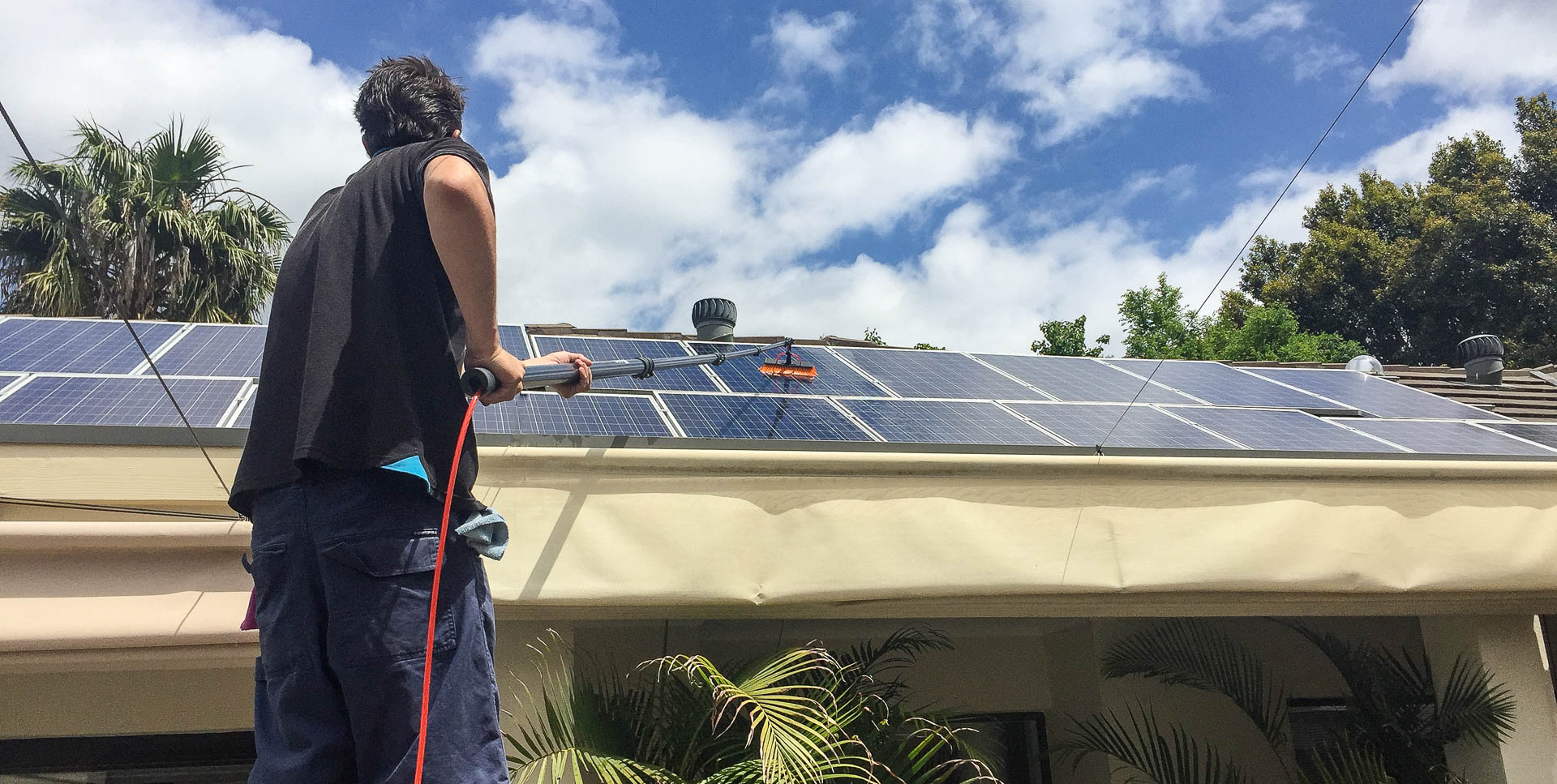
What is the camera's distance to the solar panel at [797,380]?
4.70 meters

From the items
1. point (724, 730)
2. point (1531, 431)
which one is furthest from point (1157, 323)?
point (724, 730)

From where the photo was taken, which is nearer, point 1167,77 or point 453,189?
point 453,189

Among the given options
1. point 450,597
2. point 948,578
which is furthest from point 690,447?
point 450,597

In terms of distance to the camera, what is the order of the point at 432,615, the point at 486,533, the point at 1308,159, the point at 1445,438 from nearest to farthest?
the point at 432,615 < the point at 486,533 < the point at 1308,159 < the point at 1445,438

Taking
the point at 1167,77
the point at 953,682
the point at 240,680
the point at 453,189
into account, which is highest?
the point at 1167,77

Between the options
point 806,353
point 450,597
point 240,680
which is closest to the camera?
point 450,597

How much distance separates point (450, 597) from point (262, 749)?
0.43 meters

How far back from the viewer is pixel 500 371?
183cm

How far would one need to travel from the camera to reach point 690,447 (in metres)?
3.28

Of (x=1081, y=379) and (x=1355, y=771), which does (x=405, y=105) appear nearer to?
(x=1355, y=771)

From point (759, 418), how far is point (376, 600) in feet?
7.98

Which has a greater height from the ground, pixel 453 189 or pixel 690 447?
pixel 453 189

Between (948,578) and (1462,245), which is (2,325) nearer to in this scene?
(948,578)

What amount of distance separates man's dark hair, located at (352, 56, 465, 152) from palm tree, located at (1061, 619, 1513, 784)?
11.3 feet
